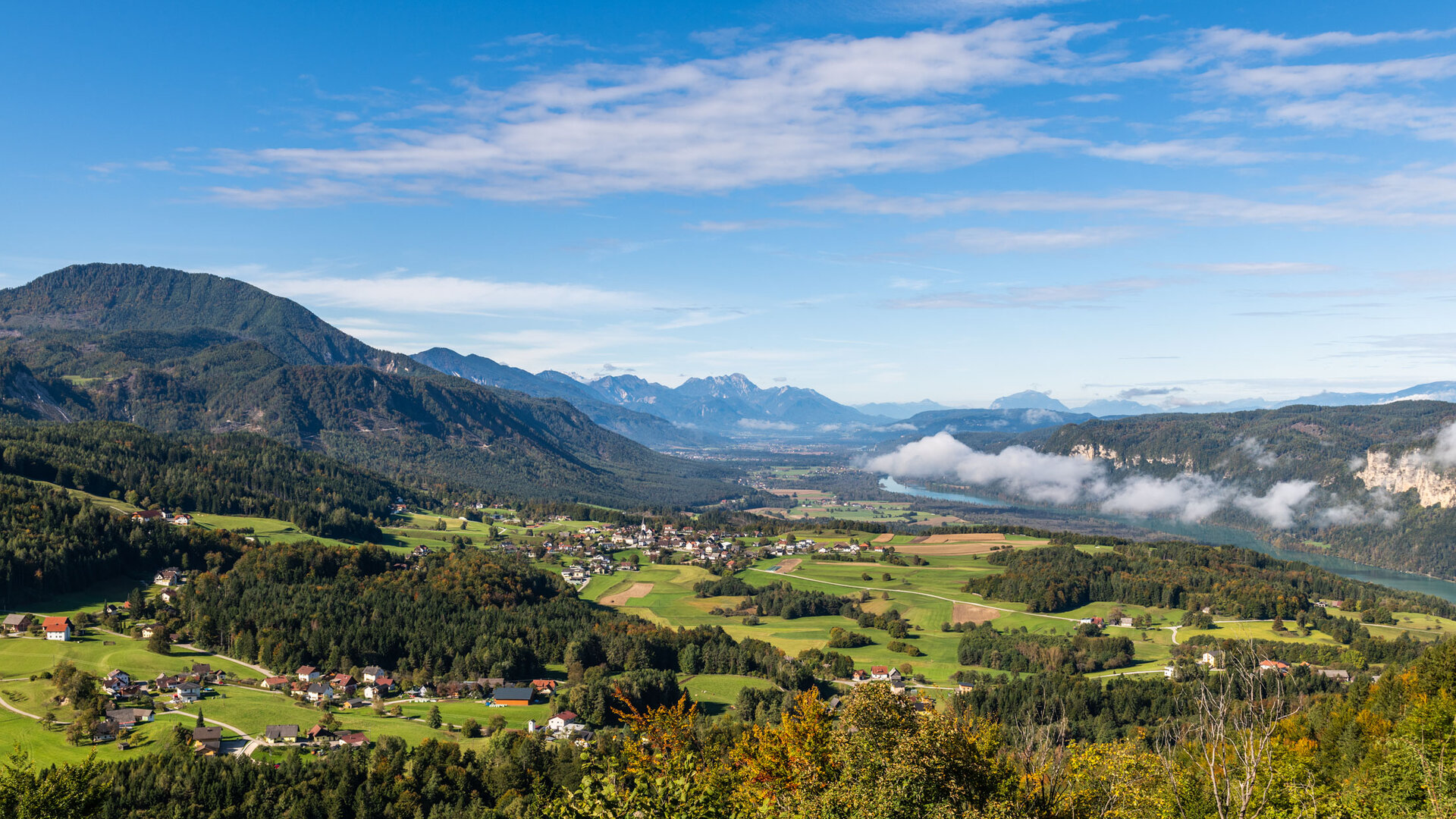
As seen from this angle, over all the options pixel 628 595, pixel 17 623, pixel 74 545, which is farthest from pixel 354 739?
pixel 628 595

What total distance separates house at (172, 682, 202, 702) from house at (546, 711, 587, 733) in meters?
27.9

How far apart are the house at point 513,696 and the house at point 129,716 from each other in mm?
26095

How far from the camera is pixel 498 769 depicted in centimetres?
5175

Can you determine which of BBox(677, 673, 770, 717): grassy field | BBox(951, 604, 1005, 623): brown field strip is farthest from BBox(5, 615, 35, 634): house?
BBox(951, 604, 1005, 623): brown field strip

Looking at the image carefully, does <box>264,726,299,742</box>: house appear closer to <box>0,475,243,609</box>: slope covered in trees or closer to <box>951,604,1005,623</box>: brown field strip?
<box>0,475,243,609</box>: slope covered in trees

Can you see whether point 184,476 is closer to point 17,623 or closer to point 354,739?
point 17,623

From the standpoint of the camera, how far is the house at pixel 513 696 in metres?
73.6

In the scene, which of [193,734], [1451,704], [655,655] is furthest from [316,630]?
[1451,704]

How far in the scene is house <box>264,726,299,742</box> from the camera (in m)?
57.2

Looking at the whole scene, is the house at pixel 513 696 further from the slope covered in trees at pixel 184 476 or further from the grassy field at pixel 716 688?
the slope covered in trees at pixel 184 476

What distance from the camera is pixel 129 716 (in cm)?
5834

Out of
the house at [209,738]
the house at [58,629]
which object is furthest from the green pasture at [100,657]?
the house at [209,738]

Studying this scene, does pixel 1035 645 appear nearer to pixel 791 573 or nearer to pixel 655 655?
pixel 655 655

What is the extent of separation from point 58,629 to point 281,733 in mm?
37165
